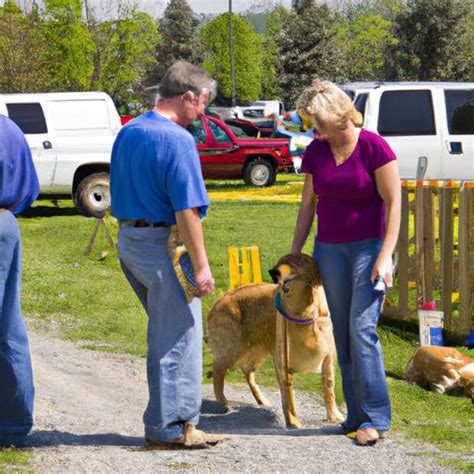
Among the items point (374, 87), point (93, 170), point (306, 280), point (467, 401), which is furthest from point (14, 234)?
point (93, 170)

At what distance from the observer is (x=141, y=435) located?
5988mm

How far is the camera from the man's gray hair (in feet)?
17.1

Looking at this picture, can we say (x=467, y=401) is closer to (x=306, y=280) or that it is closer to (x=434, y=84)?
(x=306, y=280)

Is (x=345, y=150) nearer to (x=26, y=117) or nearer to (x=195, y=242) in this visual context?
(x=195, y=242)

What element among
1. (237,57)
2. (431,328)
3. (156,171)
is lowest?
(431,328)

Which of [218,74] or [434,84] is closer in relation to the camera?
[434,84]

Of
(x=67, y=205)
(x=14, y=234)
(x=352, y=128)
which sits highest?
(x=352, y=128)

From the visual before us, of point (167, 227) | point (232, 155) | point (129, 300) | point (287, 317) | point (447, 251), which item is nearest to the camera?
point (167, 227)

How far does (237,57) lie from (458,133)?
2555 inches

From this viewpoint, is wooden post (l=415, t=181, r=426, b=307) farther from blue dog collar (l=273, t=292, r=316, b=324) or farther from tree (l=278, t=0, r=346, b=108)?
tree (l=278, t=0, r=346, b=108)

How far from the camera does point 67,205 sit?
69.6 feet

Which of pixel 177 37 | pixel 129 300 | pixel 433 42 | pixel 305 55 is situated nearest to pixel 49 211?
pixel 129 300

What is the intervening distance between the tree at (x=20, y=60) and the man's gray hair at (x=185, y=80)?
35555mm

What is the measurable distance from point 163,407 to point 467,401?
9.56 ft
